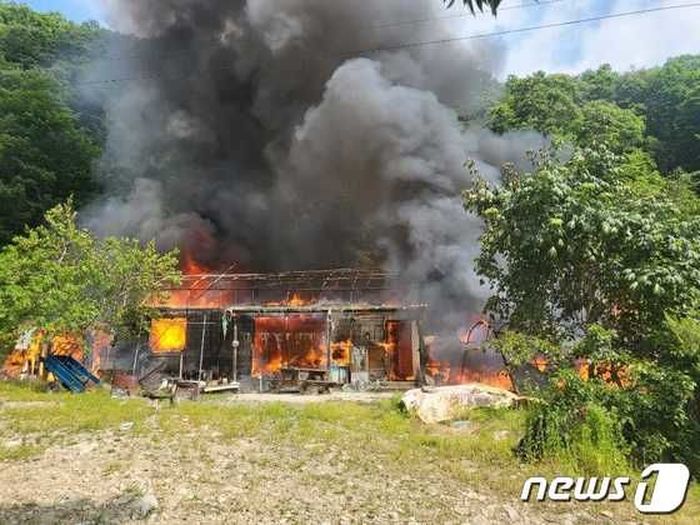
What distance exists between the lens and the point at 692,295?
9086 mm

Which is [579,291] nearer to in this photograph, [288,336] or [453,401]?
[453,401]

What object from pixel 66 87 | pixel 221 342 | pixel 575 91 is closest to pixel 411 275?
pixel 221 342

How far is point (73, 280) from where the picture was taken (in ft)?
58.1

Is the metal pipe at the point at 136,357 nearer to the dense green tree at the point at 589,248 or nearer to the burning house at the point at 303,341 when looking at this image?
the burning house at the point at 303,341

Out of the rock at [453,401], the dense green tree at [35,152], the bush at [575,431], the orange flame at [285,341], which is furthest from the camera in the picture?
the dense green tree at [35,152]

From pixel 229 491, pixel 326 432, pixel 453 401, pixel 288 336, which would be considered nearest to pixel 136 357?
pixel 288 336

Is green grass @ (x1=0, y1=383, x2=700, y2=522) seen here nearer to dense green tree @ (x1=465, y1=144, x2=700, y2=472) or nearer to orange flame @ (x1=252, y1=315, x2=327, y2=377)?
dense green tree @ (x1=465, y1=144, x2=700, y2=472)

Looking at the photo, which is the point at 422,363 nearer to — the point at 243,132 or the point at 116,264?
the point at 116,264

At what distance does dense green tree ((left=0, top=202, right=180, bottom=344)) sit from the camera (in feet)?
53.2

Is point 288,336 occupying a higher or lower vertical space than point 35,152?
lower

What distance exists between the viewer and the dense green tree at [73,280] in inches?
638

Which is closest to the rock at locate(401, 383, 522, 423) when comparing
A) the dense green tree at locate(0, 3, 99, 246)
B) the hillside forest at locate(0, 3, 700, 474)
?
the hillside forest at locate(0, 3, 700, 474)

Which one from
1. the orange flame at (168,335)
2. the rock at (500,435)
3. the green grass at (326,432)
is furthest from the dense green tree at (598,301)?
the orange flame at (168,335)

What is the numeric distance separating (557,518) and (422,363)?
14.0m
